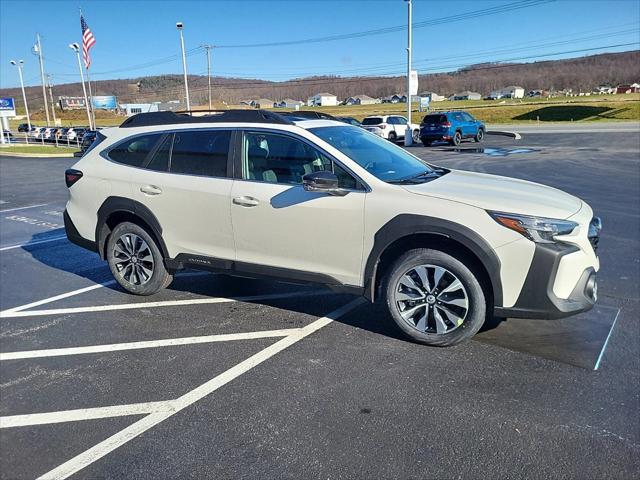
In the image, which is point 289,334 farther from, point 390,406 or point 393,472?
point 393,472

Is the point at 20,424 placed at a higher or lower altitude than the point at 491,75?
lower

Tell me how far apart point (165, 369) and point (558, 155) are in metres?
18.4

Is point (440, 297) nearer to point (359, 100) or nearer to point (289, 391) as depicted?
point (289, 391)

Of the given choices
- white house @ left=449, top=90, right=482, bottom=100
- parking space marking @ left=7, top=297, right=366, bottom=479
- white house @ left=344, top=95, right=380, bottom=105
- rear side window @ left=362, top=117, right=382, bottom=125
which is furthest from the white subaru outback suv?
white house @ left=449, top=90, right=482, bottom=100

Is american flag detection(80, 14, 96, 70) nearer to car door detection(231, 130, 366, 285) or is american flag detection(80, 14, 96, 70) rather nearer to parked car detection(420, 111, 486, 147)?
parked car detection(420, 111, 486, 147)

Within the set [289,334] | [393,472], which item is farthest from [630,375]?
[289,334]

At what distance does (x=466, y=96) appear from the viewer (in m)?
165

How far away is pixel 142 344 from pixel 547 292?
3129mm

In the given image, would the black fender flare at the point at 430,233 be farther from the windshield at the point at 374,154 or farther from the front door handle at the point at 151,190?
the front door handle at the point at 151,190

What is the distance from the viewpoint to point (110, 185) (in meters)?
5.20

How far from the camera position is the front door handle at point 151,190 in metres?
4.89

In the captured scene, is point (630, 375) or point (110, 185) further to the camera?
point (110, 185)

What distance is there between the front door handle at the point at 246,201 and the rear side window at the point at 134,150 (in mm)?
1278

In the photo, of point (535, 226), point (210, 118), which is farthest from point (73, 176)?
point (535, 226)
